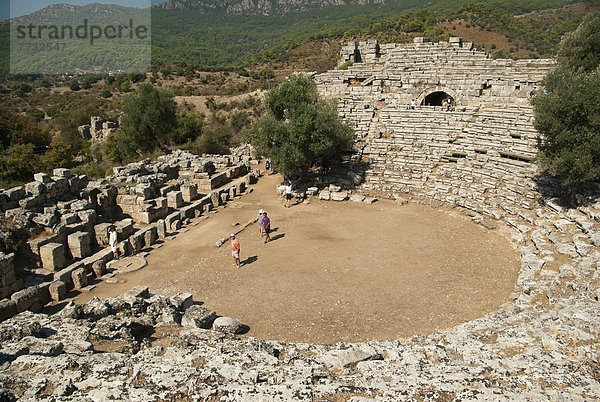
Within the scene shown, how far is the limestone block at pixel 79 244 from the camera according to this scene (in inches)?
559

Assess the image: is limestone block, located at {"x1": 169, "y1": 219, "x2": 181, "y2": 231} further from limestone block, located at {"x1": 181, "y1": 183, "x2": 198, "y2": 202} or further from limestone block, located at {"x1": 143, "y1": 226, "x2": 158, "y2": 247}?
limestone block, located at {"x1": 181, "y1": 183, "x2": 198, "y2": 202}

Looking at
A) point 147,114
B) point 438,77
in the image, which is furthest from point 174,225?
point 438,77

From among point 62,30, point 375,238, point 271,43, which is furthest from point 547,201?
point 62,30

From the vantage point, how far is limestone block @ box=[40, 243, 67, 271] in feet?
43.6

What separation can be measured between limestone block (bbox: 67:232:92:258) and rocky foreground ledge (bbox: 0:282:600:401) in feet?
17.8

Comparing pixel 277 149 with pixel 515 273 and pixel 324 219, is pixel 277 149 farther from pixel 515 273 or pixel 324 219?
pixel 515 273

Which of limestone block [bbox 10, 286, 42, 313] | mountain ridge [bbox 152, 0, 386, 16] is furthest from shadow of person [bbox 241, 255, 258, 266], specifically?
mountain ridge [bbox 152, 0, 386, 16]

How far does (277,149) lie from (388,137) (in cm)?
762

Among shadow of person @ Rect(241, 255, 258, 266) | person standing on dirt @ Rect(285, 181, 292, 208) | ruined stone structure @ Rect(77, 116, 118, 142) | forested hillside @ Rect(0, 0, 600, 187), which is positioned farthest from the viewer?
ruined stone structure @ Rect(77, 116, 118, 142)

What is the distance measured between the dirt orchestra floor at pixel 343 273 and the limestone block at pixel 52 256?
6.23 feet

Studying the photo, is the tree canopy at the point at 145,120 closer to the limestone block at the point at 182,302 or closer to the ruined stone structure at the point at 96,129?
the ruined stone structure at the point at 96,129

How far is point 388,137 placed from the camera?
24266 mm

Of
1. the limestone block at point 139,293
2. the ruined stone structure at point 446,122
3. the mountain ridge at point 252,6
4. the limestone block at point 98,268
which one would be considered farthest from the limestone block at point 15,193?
the mountain ridge at point 252,6

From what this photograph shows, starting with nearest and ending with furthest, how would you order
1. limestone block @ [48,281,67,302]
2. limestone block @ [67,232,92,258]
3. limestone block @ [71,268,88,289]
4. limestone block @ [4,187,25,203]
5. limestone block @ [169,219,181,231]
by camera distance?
limestone block @ [48,281,67,302] < limestone block @ [71,268,88,289] < limestone block @ [67,232,92,258] < limestone block @ [4,187,25,203] < limestone block @ [169,219,181,231]
